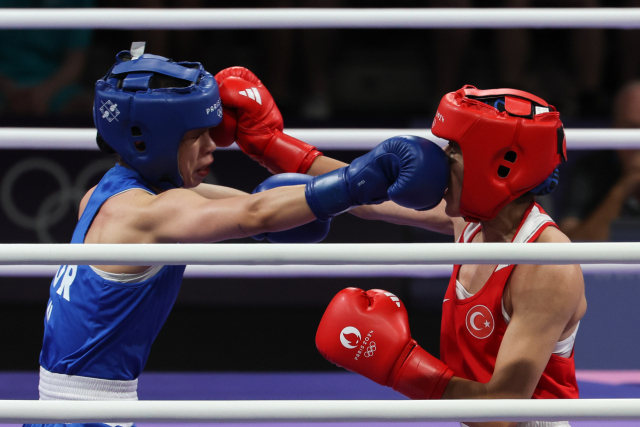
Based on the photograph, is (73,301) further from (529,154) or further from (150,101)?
(529,154)

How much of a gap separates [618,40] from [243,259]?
14.9ft

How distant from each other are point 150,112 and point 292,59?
11.3ft

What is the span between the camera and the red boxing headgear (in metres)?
1.50

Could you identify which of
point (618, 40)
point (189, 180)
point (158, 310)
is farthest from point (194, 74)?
point (618, 40)

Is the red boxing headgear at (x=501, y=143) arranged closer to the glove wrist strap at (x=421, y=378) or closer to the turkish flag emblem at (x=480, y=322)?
the turkish flag emblem at (x=480, y=322)

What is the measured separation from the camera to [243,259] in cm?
119

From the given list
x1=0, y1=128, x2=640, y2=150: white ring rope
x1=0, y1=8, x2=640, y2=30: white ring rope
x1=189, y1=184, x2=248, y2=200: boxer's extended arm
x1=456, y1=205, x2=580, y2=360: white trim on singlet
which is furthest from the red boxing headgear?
x1=189, y1=184, x2=248, y2=200: boxer's extended arm

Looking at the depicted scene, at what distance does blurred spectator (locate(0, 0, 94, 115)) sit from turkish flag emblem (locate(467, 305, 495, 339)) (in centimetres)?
339

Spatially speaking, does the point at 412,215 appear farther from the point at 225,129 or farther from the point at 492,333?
the point at 225,129

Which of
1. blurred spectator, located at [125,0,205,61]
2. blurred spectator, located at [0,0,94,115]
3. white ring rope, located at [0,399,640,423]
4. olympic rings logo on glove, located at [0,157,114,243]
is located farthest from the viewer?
blurred spectator, located at [125,0,205,61]

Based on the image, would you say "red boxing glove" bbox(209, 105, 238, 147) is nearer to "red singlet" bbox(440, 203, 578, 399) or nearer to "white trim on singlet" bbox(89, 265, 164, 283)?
"white trim on singlet" bbox(89, 265, 164, 283)

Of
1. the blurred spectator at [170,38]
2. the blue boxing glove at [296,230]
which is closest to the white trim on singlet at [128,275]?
the blue boxing glove at [296,230]

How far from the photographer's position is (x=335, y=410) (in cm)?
118

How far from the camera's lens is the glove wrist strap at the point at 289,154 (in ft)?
6.41
